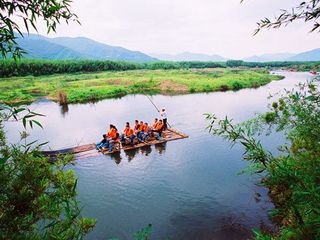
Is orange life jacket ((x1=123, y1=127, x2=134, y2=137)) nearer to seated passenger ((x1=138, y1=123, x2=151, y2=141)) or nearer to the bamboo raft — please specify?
the bamboo raft

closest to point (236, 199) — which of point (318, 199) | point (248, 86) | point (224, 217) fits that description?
point (224, 217)

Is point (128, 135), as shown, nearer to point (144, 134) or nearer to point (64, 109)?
point (144, 134)

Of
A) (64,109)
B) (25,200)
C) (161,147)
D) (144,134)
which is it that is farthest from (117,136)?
(64,109)

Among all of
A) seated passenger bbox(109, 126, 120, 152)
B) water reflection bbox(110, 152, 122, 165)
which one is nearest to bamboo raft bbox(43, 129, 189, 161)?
water reflection bbox(110, 152, 122, 165)

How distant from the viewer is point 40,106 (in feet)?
115

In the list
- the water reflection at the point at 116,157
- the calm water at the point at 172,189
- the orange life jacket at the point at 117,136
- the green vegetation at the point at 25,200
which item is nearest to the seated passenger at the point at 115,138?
the orange life jacket at the point at 117,136

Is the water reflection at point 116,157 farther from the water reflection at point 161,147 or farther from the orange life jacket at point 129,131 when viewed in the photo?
the water reflection at point 161,147

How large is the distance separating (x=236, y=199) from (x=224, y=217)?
1.43m

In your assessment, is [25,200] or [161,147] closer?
[25,200]

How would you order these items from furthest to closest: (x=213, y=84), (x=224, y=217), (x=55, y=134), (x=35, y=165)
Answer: (x=213, y=84) < (x=55, y=134) < (x=224, y=217) < (x=35, y=165)

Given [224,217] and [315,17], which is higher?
[315,17]

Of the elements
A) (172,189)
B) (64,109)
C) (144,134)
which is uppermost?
(144,134)

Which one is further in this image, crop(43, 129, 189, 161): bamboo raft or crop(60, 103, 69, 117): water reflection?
crop(60, 103, 69, 117): water reflection

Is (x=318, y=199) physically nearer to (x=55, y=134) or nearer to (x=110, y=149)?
(x=110, y=149)
